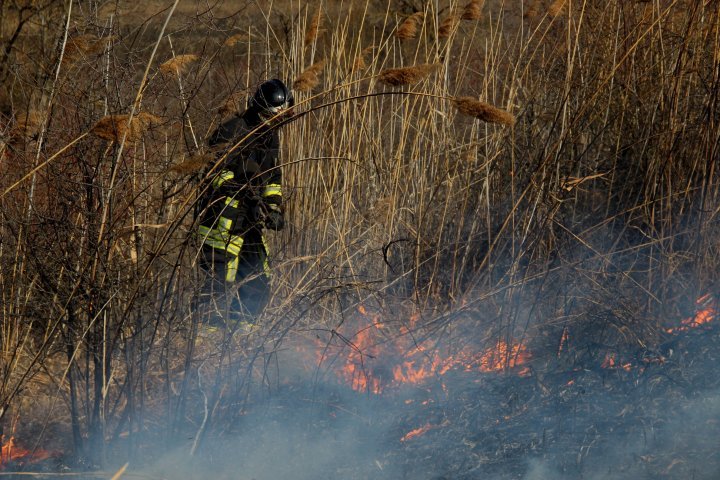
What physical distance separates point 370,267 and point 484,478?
1.59 metres

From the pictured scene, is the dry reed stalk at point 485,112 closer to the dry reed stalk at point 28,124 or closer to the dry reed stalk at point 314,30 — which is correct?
the dry reed stalk at point 28,124

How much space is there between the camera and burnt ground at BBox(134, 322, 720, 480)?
3334 millimetres

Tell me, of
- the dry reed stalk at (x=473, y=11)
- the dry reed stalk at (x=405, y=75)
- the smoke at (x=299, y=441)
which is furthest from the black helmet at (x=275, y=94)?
the dry reed stalk at (x=405, y=75)

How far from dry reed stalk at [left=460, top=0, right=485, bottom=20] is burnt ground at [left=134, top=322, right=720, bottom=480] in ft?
5.50

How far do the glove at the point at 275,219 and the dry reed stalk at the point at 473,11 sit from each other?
132 cm

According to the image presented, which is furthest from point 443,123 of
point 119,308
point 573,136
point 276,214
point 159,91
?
point 119,308

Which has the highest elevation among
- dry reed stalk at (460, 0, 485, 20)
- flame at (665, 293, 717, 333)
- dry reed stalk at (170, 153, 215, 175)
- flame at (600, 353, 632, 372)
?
dry reed stalk at (460, 0, 485, 20)

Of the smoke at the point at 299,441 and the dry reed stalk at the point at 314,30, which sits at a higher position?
the dry reed stalk at the point at 314,30

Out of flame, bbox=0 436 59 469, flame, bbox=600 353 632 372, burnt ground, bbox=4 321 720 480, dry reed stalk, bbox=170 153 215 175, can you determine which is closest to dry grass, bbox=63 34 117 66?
dry reed stalk, bbox=170 153 215 175

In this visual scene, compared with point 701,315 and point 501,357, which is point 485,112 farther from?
point 701,315

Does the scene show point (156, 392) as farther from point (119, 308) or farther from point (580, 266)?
point (580, 266)

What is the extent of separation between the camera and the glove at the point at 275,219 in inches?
172

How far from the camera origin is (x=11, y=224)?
3.28 m

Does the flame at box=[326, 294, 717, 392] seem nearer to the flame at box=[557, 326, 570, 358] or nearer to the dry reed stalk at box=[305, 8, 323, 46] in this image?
the flame at box=[557, 326, 570, 358]
